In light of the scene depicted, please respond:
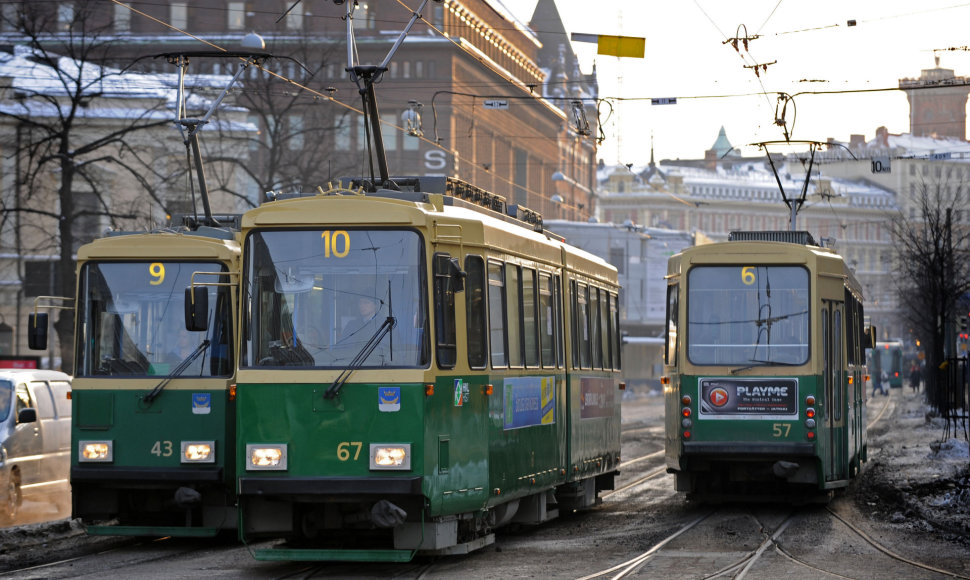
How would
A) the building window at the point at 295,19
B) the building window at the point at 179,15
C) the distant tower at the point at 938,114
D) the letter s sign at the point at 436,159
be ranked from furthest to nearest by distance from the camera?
the letter s sign at the point at 436,159
the building window at the point at 179,15
the building window at the point at 295,19
the distant tower at the point at 938,114

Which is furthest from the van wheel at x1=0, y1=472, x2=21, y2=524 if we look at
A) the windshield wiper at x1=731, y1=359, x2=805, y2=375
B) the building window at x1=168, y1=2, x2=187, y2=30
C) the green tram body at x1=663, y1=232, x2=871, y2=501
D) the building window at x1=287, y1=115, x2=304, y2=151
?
the building window at x1=168, y1=2, x2=187, y2=30

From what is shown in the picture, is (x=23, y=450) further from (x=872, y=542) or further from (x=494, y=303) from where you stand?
(x=872, y=542)

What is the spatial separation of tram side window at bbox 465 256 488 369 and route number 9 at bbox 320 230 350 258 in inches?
40.6

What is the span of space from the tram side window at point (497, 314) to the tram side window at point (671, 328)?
5.60m

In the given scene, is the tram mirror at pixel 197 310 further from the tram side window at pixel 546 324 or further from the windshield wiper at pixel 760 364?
the windshield wiper at pixel 760 364

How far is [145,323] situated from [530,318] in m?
3.71

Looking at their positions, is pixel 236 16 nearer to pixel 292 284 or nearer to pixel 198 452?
pixel 198 452

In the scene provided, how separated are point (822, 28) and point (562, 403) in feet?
34.4

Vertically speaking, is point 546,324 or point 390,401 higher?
point 546,324

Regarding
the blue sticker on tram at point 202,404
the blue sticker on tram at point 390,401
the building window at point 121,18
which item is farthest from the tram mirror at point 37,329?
the building window at point 121,18

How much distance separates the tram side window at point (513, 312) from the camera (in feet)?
47.1

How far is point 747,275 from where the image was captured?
62.1 feet

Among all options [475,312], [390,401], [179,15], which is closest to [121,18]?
[179,15]

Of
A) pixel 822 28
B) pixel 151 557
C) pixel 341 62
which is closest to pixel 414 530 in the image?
pixel 151 557
